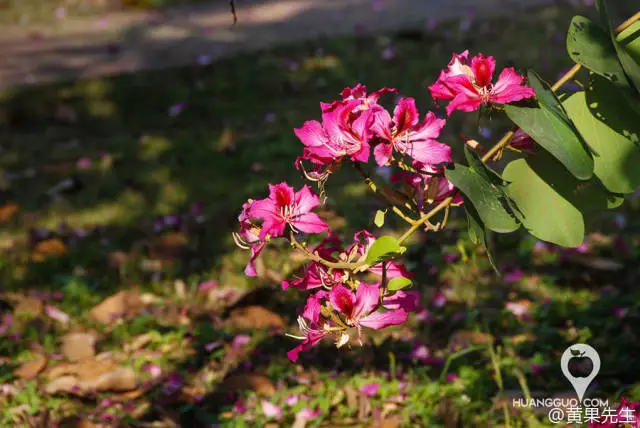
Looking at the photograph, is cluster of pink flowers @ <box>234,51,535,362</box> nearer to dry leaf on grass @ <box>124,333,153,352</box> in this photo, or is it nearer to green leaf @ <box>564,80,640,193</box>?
green leaf @ <box>564,80,640,193</box>

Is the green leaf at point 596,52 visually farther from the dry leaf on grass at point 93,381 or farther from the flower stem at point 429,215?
the dry leaf on grass at point 93,381

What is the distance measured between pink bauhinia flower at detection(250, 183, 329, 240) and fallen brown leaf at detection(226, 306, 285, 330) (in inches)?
61.9

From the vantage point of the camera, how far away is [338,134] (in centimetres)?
142

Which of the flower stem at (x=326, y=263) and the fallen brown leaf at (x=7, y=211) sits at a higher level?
the flower stem at (x=326, y=263)

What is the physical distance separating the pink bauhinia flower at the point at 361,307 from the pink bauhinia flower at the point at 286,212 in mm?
109

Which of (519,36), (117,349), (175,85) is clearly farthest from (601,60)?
(519,36)

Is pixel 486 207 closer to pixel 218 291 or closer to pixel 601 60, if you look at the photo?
pixel 601 60

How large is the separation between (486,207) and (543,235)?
0.15m

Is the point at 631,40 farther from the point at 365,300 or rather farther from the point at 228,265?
the point at 228,265

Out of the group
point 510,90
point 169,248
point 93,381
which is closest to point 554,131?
point 510,90

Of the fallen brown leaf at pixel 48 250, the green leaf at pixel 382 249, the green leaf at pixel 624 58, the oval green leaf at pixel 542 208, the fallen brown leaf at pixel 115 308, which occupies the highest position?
the green leaf at pixel 624 58

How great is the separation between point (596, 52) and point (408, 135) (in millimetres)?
321

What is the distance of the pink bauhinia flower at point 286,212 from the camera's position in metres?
1.41

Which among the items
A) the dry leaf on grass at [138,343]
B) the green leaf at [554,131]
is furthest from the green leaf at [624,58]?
the dry leaf on grass at [138,343]
